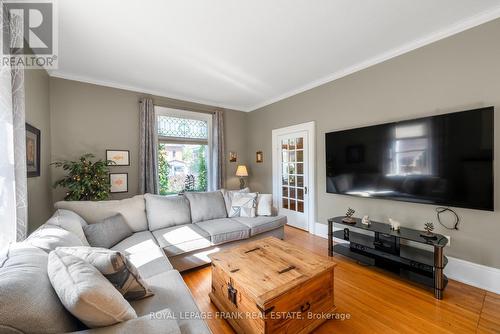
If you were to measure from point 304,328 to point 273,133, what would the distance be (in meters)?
3.51

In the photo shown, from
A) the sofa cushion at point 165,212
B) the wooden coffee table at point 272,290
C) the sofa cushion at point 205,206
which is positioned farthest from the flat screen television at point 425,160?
the sofa cushion at point 165,212

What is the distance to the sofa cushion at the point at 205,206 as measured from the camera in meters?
3.07

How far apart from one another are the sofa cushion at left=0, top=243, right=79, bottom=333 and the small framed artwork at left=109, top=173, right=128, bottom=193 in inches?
107

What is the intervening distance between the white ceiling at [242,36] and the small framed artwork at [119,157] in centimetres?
115

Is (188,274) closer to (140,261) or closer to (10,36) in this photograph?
(140,261)

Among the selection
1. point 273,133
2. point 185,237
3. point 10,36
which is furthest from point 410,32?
point 10,36

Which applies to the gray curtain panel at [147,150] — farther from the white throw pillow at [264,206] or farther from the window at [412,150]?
the window at [412,150]

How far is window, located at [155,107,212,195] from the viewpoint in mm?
4105

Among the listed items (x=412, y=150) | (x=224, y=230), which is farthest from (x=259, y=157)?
(x=412, y=150)

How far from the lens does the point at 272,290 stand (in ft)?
4.49

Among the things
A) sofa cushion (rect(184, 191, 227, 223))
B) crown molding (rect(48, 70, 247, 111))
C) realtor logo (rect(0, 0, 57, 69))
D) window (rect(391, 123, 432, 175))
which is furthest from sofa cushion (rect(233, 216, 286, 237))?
realtor logo (rect(0, 0, 57, 69))

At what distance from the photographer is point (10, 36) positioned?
1688 millimetres

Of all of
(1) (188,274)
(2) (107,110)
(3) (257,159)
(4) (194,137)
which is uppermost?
(2) (107,110)

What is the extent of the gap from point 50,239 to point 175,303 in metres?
0.96
